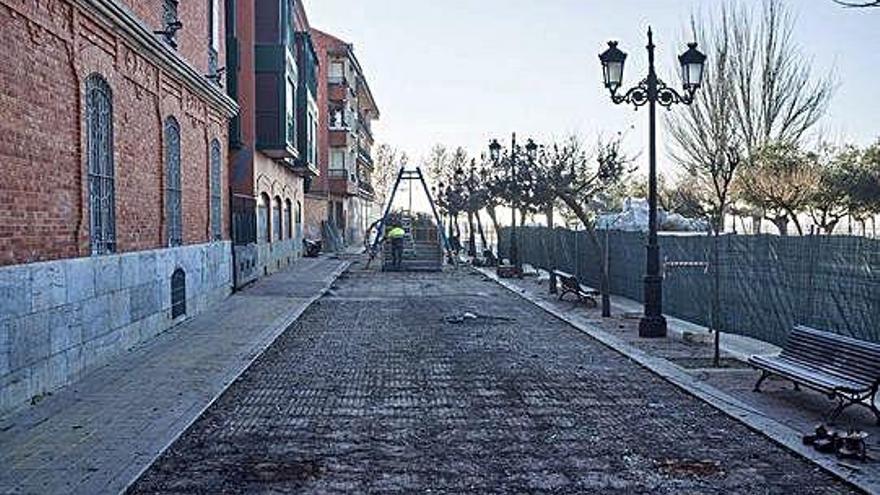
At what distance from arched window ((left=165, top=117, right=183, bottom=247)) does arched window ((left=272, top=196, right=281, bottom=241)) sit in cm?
1352

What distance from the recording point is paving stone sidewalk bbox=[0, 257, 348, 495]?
21.2 feet

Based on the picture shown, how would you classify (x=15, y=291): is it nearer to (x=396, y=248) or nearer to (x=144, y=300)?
(x=144, y=300)

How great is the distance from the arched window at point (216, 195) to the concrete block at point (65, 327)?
9128 millimetres

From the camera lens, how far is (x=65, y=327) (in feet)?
32.0

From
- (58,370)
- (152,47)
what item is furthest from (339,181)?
(58,370)

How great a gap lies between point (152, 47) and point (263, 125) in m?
13.2

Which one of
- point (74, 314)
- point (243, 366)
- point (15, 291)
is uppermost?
point (15, 291)

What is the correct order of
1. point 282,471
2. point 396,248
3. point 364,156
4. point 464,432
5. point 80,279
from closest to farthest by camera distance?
point 282,471, point 464,432, point 80,279, point 396,248, point 364,156

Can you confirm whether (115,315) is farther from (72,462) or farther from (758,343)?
(758,343)

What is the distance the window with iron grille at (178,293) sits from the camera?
1502 cm

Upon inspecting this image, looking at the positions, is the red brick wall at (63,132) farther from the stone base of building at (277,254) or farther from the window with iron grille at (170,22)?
the stone base of building at (277,254)

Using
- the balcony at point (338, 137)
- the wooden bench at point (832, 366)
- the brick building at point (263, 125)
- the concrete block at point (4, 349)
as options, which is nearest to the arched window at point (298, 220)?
the brick building at point (263, 125)

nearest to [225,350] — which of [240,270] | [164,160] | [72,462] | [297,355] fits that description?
[297,355]

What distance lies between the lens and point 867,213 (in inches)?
1105
